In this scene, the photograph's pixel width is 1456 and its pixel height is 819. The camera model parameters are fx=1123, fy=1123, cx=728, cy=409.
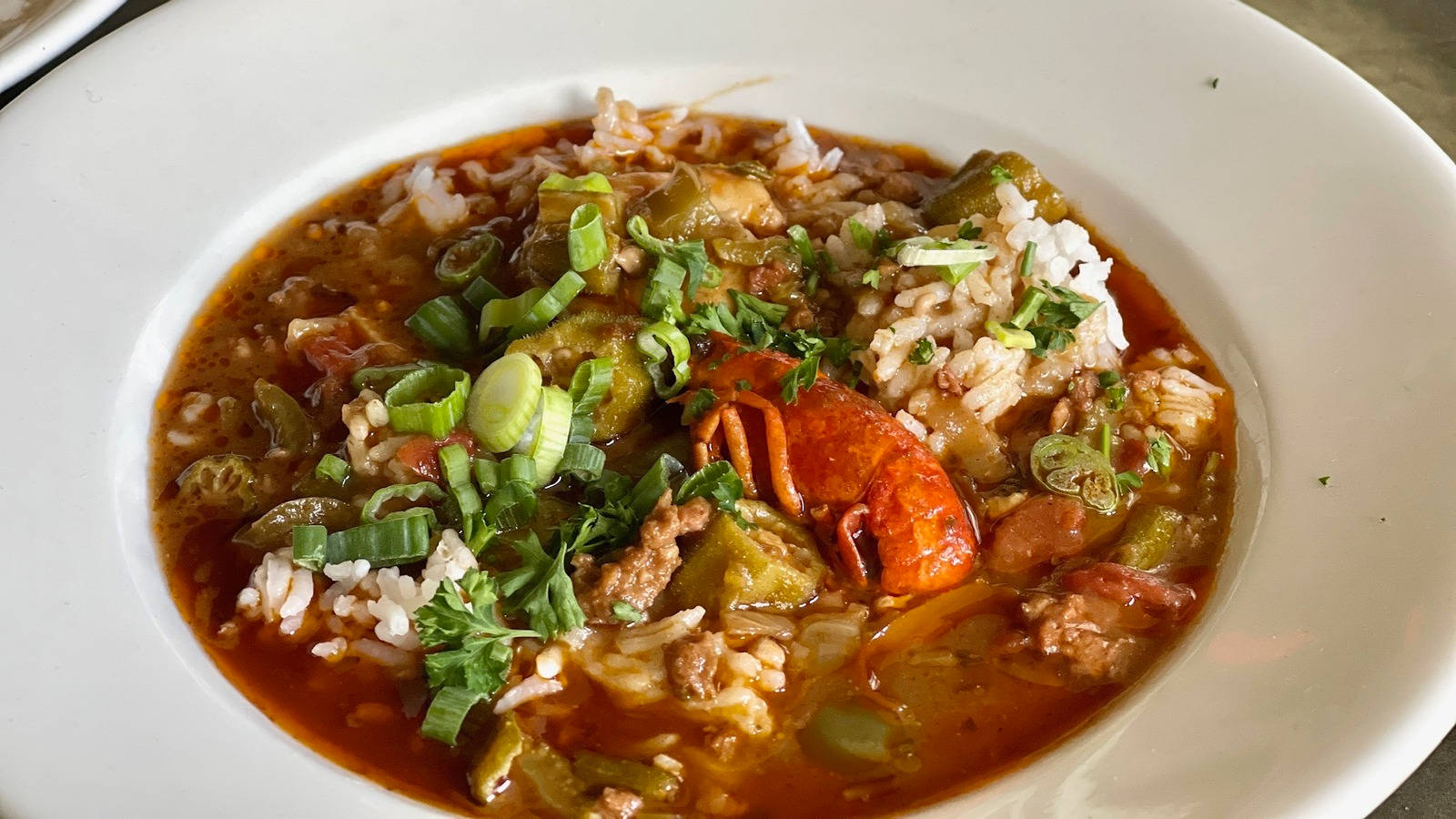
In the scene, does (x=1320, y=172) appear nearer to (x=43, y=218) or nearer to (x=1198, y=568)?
(x=1198, y=568)

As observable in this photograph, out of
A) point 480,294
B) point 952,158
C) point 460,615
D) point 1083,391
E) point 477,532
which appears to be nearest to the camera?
point 460,615

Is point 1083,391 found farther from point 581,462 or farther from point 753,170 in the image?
point 581,462

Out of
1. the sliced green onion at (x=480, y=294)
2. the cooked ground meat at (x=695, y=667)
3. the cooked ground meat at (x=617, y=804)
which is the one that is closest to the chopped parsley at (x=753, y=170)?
the sliced green onion at (x=480, y=294)

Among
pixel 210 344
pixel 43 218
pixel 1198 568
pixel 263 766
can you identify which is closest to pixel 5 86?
pixel 43 218

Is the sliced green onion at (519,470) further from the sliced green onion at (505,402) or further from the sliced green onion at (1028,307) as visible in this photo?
the sliced green onion at (1028,307)

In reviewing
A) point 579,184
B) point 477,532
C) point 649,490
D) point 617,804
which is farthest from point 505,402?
point 617,804

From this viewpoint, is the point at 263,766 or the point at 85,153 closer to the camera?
the point at 263,766

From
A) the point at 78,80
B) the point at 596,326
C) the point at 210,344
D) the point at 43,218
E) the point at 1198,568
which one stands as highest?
the point at 78,80
